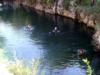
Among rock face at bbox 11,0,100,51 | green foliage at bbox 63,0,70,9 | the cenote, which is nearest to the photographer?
the cenote

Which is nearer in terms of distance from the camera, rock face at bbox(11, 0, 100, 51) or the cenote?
the cenote

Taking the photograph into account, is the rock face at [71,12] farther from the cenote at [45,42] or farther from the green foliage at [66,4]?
the cenote at [45,42]

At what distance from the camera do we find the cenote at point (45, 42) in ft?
124

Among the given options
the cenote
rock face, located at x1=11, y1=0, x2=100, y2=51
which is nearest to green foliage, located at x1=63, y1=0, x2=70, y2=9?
rock face, located at x1=11, y1=0, x2=100, y2=51

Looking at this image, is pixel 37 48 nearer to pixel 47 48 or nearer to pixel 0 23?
pixel 47 48

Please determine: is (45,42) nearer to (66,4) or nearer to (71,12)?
(71,12)

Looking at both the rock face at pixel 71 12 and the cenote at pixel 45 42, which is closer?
the cenote at pixel 45 42

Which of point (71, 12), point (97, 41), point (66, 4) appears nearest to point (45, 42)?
point (97, 41)

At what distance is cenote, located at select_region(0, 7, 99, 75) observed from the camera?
37906 millimetres

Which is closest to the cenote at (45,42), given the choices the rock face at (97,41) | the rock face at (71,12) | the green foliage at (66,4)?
the rock face at (97,41)

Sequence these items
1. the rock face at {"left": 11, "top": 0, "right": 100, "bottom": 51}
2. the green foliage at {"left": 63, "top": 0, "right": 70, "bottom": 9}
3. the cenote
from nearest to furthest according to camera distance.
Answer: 1. the cenote
2. the rock face at {"left": 11, "top": 0, "right": 100, "bottom": 51}
3. the green foliage at {"left": 63, "top": 0, "right": 70, "bottom": 9}

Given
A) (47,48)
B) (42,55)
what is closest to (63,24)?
(47,48)

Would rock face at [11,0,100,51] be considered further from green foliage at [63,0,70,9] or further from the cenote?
the cenote

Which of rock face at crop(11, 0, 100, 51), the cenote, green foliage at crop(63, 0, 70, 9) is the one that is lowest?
the cenote
